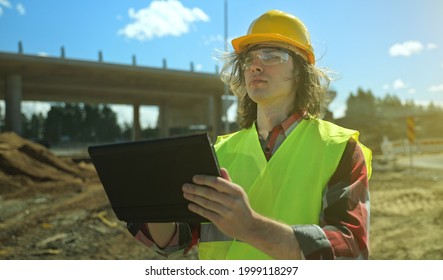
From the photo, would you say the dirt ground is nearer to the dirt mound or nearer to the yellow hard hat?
the dirt mound

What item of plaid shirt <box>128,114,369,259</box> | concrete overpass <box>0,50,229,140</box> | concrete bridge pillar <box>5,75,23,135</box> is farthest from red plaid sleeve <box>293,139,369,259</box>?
concrete bridge pillar <box>5,75,23,135</box>

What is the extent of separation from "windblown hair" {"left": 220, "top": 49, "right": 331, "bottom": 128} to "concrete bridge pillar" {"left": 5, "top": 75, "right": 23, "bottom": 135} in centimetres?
Result: 2309

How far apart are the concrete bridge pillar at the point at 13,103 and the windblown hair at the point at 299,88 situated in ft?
75.7

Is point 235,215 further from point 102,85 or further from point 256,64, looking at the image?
point 102,85

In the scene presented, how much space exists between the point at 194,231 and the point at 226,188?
66 cm

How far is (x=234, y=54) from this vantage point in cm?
182

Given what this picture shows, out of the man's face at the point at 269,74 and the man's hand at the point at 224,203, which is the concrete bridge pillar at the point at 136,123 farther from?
the man's hand at the point at 224,203

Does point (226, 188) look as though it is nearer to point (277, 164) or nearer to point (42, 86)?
point (277, 164)

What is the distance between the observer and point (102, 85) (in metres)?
24.9

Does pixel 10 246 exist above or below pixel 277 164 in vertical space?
below

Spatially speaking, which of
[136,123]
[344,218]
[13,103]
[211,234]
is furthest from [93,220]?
[136,123]

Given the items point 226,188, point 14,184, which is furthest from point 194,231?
point 14,184
